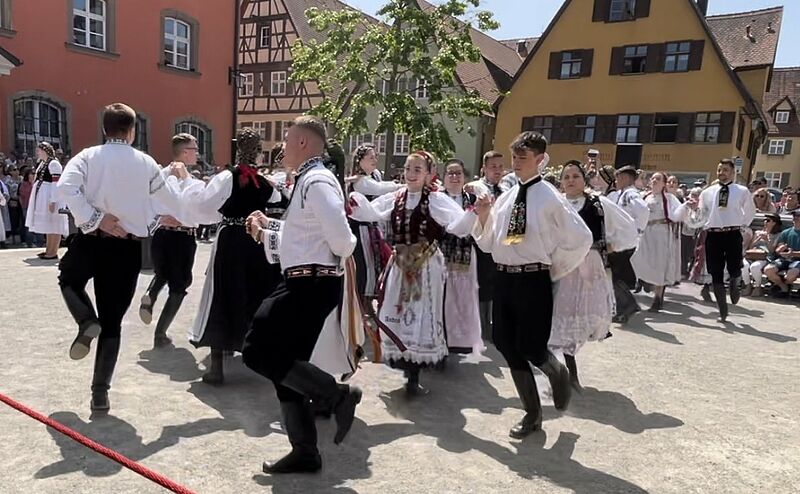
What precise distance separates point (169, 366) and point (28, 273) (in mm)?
4796

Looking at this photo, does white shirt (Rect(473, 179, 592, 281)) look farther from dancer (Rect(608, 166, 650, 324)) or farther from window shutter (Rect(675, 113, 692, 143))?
window shutter (Rect(675, 113, 692, 143))

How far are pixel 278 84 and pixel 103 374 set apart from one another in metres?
30.8

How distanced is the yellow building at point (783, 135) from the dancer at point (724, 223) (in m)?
43.1

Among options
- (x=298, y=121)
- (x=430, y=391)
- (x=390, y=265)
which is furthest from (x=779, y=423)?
(x=298, y=121)

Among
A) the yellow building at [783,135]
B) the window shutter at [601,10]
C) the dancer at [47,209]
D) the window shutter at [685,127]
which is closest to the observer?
the dancer at [47,209]

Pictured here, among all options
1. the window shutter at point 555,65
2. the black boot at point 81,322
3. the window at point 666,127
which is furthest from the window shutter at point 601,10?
the black boot at point 81,322

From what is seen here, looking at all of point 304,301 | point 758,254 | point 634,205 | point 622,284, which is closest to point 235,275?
point 304,301

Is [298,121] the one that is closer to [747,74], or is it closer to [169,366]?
[169,366]

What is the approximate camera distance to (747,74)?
3061cm

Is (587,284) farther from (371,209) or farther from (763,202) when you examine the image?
(763,202)

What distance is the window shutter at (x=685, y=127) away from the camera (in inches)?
1037

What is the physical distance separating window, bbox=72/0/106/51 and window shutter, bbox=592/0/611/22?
69.1 ft

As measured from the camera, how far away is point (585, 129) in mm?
28531

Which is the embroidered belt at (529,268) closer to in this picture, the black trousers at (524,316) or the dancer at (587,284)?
the black trousers at (524,316)
